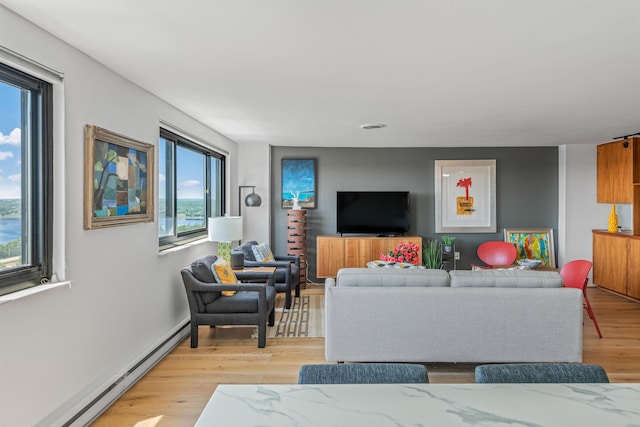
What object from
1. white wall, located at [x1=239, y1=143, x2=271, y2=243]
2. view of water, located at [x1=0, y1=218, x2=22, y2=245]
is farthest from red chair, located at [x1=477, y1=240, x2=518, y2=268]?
view of water, located at [x1=0, y1=218, x2=22, y2=245]

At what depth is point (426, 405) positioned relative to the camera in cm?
116

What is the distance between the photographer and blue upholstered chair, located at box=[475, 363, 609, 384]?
1402 mm

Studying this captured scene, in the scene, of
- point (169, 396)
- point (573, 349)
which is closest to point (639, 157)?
point (573, 349)

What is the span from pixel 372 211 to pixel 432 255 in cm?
120

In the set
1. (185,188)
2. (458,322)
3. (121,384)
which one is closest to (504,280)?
(458,322)

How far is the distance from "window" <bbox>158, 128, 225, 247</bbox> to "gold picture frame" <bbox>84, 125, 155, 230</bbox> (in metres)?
0.55

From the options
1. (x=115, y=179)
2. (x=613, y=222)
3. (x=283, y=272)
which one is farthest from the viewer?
(x=613, y=222)

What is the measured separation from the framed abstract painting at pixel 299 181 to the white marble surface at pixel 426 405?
5786 millimetres

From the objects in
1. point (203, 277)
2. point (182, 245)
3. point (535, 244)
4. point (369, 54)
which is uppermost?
point (369, 54)

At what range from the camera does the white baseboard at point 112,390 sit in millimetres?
2529

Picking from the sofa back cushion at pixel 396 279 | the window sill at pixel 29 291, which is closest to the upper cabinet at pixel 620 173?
the sofa back cushion at pixel 396 279

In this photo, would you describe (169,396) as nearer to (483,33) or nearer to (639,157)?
(483,33)

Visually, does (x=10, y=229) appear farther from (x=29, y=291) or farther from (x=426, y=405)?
(x=426, y=405)

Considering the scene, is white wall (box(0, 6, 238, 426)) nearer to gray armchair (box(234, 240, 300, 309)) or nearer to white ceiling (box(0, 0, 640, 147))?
white ceiling (box(0, 0, 640, 147))
